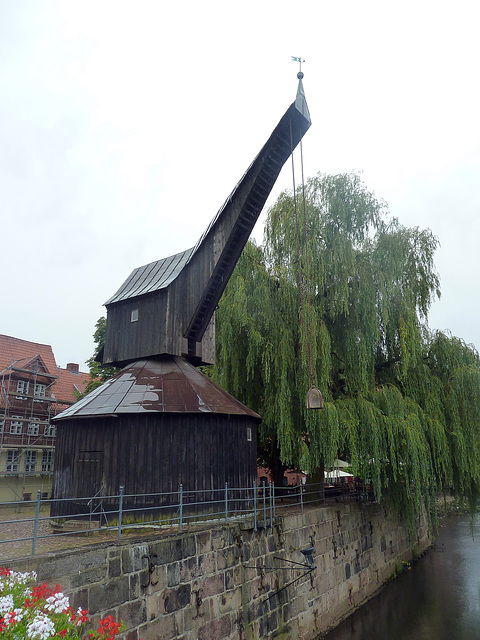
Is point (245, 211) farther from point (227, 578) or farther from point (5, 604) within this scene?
point (5, 604)

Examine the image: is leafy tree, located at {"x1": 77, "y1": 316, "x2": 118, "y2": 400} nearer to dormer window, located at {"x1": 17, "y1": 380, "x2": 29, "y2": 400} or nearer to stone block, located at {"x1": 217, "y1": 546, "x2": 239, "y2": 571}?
dormer window, located at {"x1": 17, "y1": 380, "x2": 29, "y2": 400}

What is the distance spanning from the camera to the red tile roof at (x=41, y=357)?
2628 cm

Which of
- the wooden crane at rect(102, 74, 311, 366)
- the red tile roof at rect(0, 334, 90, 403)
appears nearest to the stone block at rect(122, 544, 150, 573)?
the wooden crane at rect(102, 74, 311, 366)

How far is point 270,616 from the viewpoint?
10.7m

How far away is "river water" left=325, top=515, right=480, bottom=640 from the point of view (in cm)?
1265

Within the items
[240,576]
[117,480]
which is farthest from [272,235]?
[240,576]

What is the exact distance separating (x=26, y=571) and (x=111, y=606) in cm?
164

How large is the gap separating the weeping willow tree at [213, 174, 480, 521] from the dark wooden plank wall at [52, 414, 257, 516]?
3.11m

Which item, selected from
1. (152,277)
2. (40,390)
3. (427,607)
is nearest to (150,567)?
(152,277)

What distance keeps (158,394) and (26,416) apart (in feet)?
54.9

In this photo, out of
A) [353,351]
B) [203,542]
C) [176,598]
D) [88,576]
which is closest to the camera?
[88,576]

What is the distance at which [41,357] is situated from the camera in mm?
27672

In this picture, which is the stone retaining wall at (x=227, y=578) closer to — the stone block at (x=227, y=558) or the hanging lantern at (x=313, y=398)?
the stone block at (x=227, y=558)

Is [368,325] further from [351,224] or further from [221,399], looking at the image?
[221,399]
